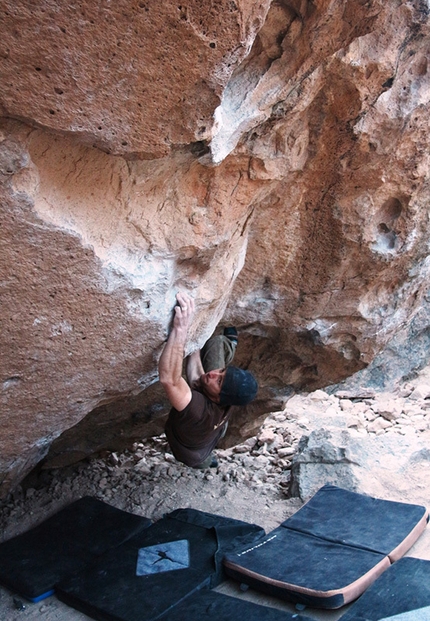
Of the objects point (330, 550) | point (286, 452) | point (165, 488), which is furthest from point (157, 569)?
point (286, 452)

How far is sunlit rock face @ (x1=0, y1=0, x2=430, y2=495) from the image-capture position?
5.71ft

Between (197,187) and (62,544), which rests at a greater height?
(197,187)

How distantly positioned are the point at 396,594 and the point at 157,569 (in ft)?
4.45

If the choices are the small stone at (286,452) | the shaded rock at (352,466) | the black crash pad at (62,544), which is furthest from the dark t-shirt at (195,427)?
the small stone at (286,452)

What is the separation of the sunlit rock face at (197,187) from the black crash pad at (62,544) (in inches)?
21.8

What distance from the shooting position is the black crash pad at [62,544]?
3.48 m

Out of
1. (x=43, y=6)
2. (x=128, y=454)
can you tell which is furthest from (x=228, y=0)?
(x=128, y=454)

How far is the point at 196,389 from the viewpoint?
3479 millimetres

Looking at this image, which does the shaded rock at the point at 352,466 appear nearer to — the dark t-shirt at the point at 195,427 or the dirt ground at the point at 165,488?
the dirt ground at the point at 165,488

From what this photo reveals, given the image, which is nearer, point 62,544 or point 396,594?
point 396,594

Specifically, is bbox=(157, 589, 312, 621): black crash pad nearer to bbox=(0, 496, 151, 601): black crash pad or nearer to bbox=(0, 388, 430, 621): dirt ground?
bbox=(0, 496, 151, 601): black crash pad

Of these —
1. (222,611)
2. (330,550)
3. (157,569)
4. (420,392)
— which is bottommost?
(157,569)

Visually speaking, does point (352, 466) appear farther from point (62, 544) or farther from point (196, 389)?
point (62, 544)

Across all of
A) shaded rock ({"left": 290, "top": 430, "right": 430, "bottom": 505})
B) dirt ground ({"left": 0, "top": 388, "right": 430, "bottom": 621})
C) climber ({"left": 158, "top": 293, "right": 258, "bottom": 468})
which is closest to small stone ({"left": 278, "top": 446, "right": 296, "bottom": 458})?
dirt ground ({"left": 0, "top": 388, "right": 430, "bottom": 621})
